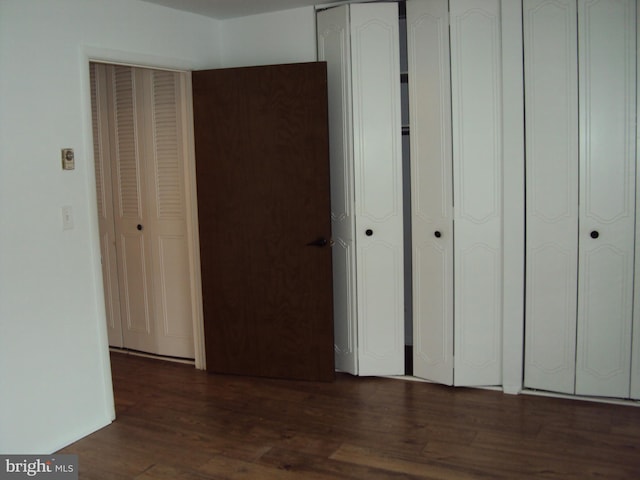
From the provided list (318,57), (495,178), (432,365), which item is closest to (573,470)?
(432,365)

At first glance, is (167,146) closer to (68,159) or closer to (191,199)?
(191,199)

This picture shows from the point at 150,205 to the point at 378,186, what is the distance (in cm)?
176

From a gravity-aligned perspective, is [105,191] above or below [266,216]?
above

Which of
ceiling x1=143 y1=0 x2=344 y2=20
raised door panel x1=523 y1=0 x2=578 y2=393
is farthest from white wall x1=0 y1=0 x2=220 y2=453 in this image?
raised door panel x1=523 y1=0 x2=578 y2=393

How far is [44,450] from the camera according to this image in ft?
10.2

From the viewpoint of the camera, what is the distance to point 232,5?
3.96 metres

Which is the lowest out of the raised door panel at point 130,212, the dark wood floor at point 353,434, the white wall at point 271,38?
the dark wood floor at point 353,434

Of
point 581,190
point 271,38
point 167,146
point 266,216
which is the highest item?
point 271,38

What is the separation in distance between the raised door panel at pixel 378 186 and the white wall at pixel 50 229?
1.40 m

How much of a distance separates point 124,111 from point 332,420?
273 centimetres

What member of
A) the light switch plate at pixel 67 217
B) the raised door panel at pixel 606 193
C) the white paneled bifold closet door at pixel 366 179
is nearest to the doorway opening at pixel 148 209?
the white paneled bifold closet door at pixel 366 179

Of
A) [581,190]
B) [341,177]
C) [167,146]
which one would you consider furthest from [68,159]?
[581,190]

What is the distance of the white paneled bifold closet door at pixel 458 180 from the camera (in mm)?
3643

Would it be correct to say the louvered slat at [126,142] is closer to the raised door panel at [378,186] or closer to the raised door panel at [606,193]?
the raised door panel at [378,186]
